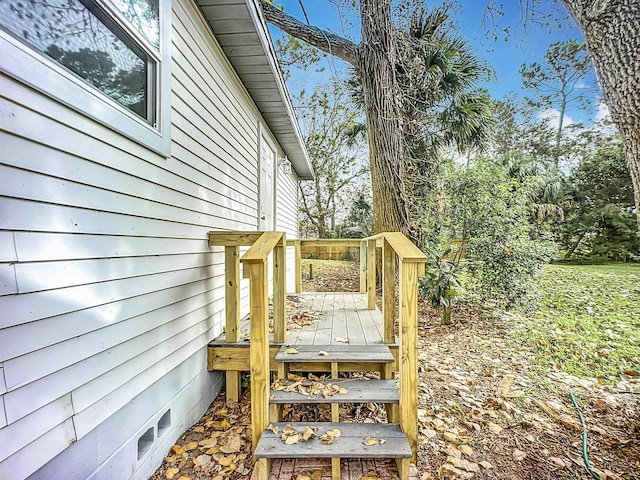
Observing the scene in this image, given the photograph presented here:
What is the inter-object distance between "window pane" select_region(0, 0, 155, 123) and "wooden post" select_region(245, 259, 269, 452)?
1293 millimetres

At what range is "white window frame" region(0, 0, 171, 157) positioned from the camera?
4.17 ft

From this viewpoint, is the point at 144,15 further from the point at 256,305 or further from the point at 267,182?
the point at 267,182

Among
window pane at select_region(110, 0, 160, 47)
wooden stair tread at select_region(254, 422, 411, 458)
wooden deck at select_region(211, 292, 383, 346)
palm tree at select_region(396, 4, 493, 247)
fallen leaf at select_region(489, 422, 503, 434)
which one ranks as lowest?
Answer: fallen leaf at select_region(489, 422, 503, 434)

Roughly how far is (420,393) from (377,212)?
13.4 ft

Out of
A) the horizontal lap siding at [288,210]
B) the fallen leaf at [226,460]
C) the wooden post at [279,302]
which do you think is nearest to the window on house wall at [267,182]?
the horizontal lap siding at [288,210]

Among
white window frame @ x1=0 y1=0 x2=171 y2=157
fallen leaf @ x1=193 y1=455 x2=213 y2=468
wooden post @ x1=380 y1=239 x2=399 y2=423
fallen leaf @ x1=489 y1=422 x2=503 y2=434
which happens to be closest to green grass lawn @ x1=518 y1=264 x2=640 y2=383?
fallen leaf @ x1=489 y1=422 x2=503 y2=434

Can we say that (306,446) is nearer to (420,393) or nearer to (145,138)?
(420,393)

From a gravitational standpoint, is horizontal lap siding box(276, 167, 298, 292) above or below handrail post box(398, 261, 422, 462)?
above

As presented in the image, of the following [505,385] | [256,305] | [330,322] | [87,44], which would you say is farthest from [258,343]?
[505,385]

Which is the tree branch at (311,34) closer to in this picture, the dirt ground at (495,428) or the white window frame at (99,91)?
the white window frame at (99,91)

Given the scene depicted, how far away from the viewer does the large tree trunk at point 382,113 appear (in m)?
6.45

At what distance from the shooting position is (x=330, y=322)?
11.7ft

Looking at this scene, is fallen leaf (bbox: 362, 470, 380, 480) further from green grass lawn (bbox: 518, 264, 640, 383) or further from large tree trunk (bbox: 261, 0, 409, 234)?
large tree trunk (bbox: 261, 0, 409, 234)

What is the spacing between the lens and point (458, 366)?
3953mm
